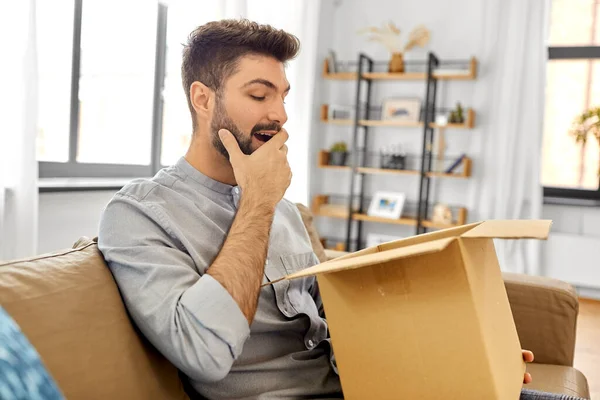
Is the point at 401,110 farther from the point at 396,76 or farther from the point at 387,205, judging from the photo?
the point at 387,205

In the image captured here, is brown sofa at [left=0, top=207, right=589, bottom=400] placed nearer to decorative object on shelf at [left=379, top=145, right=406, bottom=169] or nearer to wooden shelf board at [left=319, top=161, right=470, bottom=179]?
wooden shelf board at [left=319, top=161, right=470, bottom=179]

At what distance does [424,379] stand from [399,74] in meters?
3.56

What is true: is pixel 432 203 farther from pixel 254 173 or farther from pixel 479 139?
pixel 254 173

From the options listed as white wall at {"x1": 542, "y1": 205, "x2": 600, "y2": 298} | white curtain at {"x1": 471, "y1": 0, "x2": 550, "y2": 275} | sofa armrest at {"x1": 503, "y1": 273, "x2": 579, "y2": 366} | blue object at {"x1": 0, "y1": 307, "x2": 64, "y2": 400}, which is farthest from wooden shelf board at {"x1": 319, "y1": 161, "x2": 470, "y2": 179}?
blue object at {"x1": 0, "y1": 307, "x2": 64, "y2": 400}

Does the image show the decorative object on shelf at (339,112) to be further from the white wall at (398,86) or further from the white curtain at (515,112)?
the white curtain at (515,112)

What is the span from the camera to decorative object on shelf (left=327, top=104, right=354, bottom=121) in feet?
14.8

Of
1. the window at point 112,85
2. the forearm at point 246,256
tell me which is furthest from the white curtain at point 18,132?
the forearm at point 246,256

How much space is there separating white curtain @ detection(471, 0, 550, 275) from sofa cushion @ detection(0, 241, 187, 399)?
3536 millimetres

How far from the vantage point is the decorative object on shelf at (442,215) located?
13.6 feet

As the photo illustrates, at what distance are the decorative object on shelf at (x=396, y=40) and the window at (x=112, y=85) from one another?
5.35ft

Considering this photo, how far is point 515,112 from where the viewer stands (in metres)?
4.02

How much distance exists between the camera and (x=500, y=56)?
4113 millimetres

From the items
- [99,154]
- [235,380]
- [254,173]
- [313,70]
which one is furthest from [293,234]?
[313,70]

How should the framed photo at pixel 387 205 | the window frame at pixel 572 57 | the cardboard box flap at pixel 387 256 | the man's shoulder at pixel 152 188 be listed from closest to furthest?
the cardboard box flap at pixel 387 256, the man's shoulder at pixel 152 188, the window frame at pixel 572 57, the framed photo at pixel 387 205
